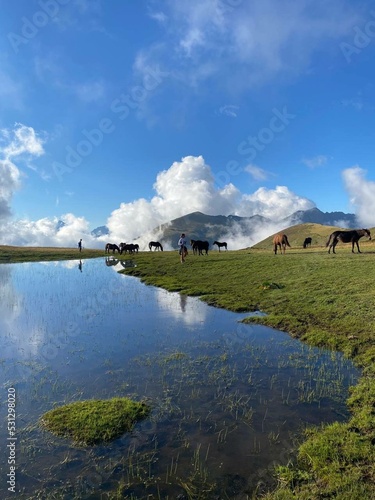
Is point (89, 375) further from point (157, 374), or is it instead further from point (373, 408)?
point (373, 408)

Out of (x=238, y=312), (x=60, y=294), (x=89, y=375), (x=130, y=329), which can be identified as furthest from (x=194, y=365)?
(x=60, y=294)

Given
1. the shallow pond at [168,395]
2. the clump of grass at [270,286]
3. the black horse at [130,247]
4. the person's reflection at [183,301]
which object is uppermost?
the black horse at [130,247]

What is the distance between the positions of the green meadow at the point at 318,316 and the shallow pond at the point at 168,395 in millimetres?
510

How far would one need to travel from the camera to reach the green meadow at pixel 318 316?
253 inches

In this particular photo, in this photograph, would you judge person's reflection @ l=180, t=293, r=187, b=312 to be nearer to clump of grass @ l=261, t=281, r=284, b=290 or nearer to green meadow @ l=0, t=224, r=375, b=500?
green meadow @ l=0, t=224, r=375, b=500

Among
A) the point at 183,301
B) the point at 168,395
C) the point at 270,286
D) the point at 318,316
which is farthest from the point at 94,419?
the point at 270,286

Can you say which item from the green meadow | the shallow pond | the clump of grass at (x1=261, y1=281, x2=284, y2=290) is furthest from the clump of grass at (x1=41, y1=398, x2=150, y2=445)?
the clump of grass at (x1=261, y1=281, x2=284, y2=290)

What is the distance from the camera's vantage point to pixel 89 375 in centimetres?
1132

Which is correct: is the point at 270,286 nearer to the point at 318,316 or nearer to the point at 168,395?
the point at 318,316

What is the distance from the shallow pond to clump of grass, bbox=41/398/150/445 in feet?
0.92

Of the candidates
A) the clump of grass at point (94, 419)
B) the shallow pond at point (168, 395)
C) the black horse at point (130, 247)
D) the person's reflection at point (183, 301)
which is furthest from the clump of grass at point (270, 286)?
the black horse at point (130, 247)

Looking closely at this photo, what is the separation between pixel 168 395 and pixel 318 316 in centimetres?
1090

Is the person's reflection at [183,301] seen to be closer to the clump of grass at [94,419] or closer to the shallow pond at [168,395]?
the shallow pond at [168,395]

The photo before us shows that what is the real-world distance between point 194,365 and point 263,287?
48.0 ft
